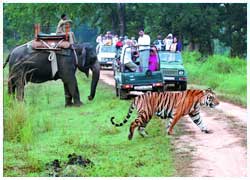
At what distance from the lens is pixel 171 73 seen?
16.7 metres

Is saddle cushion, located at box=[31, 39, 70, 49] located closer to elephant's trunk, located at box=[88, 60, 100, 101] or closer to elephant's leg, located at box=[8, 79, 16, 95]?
elephant's leg, located at box=[8, 79, 16, 95]

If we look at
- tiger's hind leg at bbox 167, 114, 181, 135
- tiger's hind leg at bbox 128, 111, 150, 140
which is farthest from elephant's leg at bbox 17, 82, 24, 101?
tiger's hind leg at bbox 167, 114, 181, 135

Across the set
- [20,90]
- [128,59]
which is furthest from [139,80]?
[20,90]

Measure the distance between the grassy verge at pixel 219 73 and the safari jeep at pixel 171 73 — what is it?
96 cm

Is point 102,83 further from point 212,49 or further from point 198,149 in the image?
point 198,149

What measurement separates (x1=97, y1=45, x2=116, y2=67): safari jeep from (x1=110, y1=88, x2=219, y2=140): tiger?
14.8 metres

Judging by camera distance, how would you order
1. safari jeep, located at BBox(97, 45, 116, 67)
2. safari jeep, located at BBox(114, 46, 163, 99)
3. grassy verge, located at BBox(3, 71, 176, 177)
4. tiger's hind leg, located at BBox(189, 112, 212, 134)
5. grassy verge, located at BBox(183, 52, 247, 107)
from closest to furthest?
grassy verge, located at BBox(3, 71, 176, 177) < tiger's hind leg, located at BBox(189, 112, 212, 134) < safari jeep, located at BBox(114, 46, 163, 99) < grassy verge, located at BBox(183, 52, 247, 107) < safari jeep, located at BBox(97, 45, 116, 67)

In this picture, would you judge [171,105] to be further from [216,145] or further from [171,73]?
[171,73]

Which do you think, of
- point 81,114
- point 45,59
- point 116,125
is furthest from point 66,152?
point 45,59

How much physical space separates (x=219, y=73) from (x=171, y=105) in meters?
10.0

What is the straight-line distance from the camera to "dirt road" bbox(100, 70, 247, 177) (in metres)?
8.37

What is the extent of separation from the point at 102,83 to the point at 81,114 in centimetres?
655

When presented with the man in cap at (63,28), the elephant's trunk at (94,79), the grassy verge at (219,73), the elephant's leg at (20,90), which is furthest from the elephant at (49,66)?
the grassy verge at (219,73)

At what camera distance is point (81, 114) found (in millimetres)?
13500
